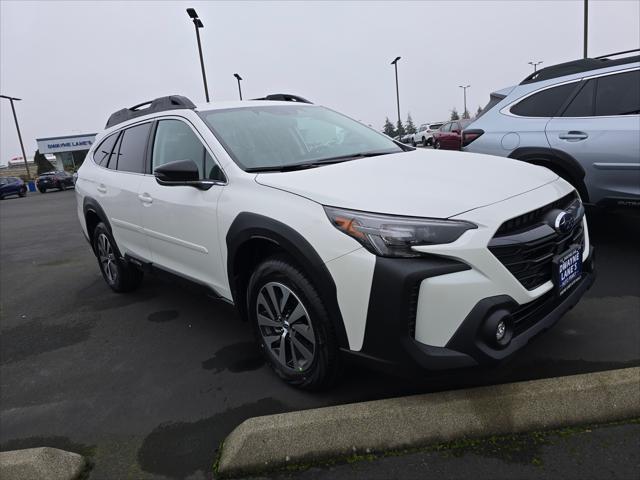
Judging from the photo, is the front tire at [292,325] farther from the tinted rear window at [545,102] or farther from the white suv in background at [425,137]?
the white suv in background at [425,137]

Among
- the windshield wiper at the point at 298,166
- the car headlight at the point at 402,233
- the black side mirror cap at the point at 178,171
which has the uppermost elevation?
the black side mirror cap at the point at 178,171

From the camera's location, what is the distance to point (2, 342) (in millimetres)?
4117

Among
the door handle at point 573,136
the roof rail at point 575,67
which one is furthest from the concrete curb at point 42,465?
the roof rail at point 575,67

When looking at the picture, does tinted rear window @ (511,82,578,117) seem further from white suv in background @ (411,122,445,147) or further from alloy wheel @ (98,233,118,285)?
white suv in background @ (411,122,445,147)

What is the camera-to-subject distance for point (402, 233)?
2123mm

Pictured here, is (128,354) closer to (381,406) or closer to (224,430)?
(224,430)

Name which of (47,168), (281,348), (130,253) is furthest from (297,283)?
(47,168)

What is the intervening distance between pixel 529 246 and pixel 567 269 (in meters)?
0.41

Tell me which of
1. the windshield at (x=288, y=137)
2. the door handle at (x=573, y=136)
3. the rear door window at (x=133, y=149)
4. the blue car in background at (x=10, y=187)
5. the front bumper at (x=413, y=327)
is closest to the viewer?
the front bumper at (x=413, y=327)

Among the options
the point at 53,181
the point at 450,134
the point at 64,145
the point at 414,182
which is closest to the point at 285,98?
the point at 414,182

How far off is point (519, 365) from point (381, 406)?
998 millimetres

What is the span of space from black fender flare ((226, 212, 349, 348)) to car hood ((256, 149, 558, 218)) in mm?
211

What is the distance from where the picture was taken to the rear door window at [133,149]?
4.06 meters

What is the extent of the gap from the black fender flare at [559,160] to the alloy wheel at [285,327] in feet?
10.9
